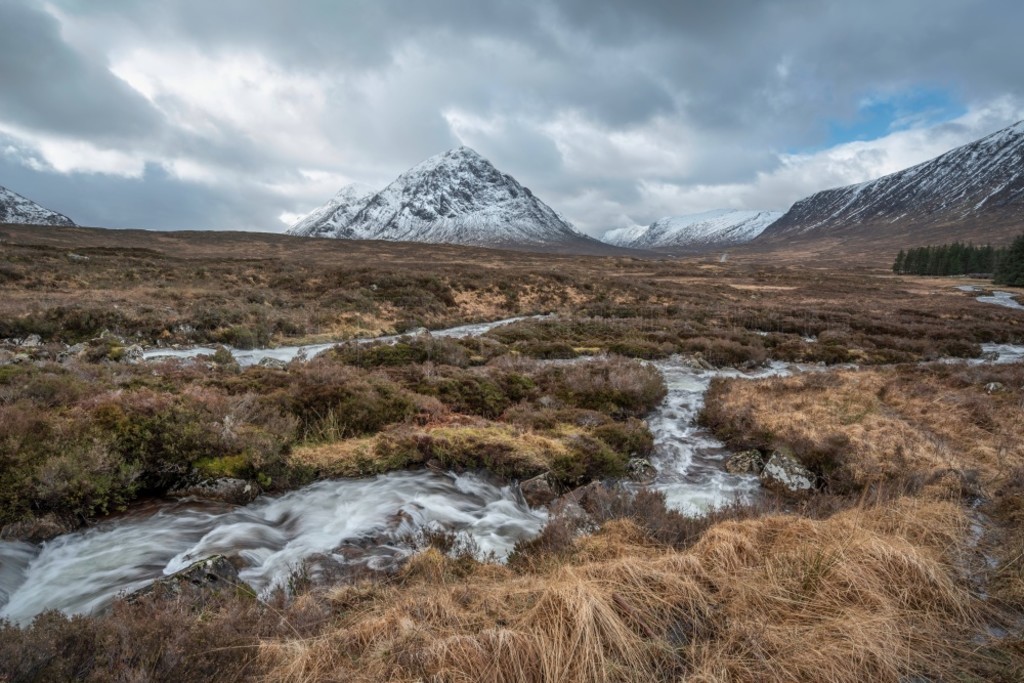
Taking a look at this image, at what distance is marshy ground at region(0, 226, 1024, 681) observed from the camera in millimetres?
3467

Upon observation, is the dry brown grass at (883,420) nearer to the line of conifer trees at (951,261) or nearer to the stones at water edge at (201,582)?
the stones at water edge at (201,582)

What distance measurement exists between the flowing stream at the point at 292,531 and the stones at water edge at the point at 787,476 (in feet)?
1.04

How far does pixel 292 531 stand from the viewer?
6.64 meters

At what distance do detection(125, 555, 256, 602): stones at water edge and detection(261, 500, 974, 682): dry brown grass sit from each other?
4.18ft

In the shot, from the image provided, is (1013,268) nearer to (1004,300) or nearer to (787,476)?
(1004,300)

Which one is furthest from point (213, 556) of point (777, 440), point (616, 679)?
point (777, 440)

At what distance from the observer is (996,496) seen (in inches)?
281

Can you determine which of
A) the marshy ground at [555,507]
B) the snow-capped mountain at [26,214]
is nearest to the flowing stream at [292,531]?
the marshy ground at [555,507]

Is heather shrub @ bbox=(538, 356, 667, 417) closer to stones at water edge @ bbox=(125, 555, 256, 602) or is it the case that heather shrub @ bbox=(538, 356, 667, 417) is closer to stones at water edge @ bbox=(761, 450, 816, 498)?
stones at water edge @ bbox=(761, 450, 816, 498)

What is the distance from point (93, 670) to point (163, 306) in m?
24.4

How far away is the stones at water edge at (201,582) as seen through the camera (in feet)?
15.2

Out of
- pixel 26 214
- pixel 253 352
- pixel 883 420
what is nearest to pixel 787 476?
pixel 883 420

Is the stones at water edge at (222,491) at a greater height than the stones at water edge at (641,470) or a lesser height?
greater

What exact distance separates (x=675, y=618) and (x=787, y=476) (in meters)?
5.95
